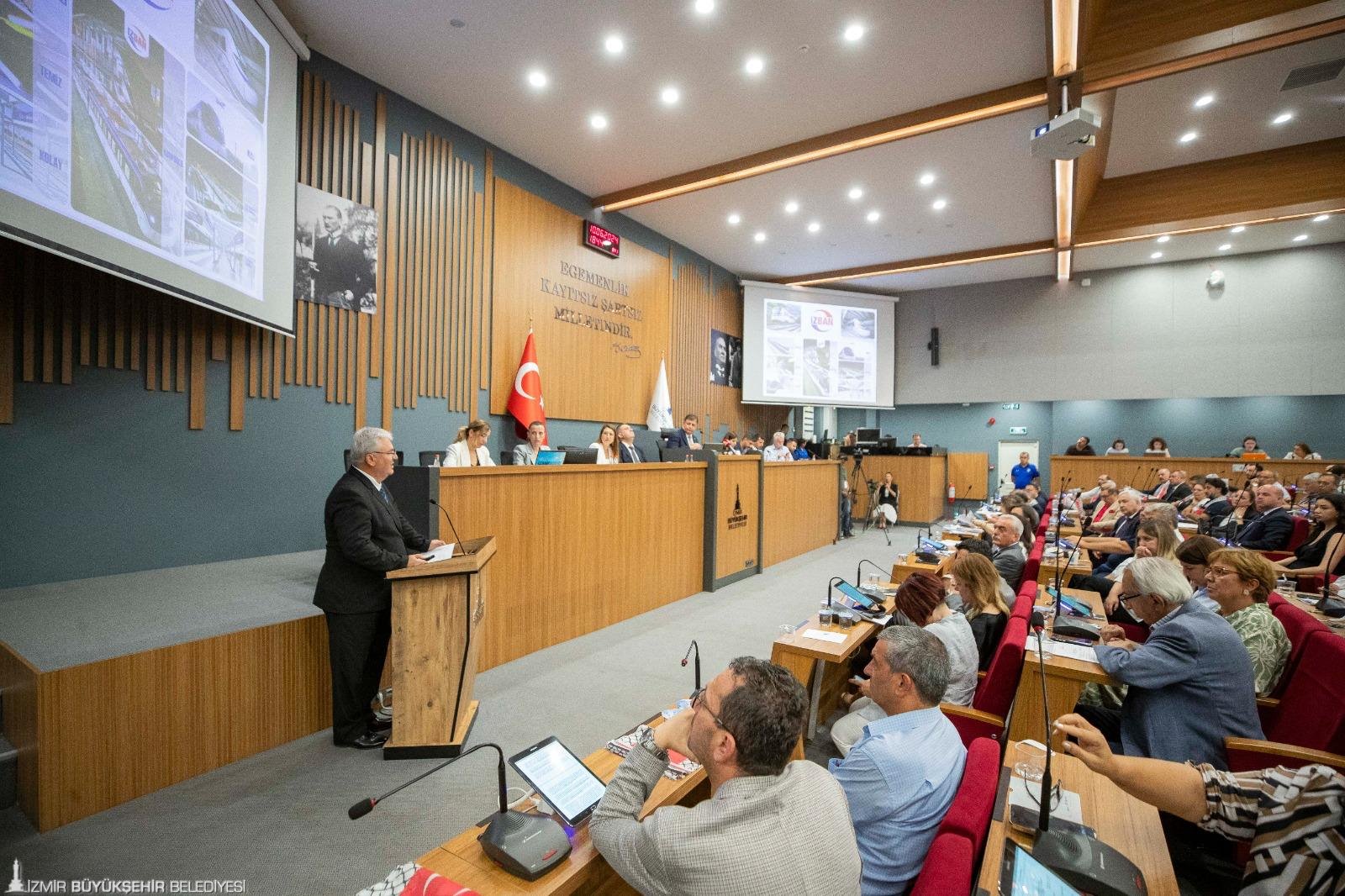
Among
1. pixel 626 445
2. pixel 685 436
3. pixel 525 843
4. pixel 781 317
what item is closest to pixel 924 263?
pixel 781 317

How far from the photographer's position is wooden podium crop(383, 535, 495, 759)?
2703mm

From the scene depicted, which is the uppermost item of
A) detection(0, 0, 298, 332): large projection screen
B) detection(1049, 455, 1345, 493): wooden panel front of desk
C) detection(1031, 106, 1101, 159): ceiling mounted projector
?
detection(1031, 106, 1101, 159): ceiling mounted projector

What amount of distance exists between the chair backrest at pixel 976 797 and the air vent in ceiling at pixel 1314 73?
835 cm

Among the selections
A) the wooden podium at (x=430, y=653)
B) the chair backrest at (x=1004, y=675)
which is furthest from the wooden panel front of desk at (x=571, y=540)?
the chair backrest at (x=1004, y=675)

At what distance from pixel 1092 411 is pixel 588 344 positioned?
35.1ft

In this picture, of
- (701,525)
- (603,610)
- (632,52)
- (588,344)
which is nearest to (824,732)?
(603,610)

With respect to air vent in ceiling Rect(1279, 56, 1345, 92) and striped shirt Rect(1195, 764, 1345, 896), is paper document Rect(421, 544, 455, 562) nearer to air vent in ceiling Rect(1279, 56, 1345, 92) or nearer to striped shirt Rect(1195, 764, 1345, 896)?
striped shirt Rect(1195, 764, 1345, 896)

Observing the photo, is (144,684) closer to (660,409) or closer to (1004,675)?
(1004,675)

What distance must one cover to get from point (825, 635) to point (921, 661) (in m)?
1.32

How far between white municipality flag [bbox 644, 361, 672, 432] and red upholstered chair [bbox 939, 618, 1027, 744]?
6990mm

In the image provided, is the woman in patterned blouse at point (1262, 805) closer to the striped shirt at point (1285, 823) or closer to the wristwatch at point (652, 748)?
the striped shirt at point (1285, 823)

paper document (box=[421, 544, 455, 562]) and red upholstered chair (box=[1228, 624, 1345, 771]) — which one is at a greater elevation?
paper document (box=[421, 544, 455, 562])

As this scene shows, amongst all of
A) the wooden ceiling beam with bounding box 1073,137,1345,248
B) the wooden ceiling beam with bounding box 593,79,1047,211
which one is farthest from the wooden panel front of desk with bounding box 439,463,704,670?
the wooden ceiling beam with bounding box 1073,137,1345,248

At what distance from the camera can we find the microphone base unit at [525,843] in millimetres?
1209
